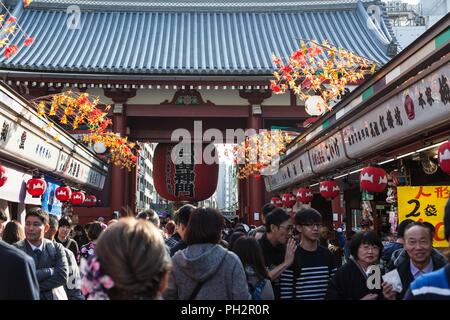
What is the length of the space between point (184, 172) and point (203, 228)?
18.0 meters

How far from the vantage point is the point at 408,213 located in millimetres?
5867

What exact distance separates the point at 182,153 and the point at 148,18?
20.6 ft

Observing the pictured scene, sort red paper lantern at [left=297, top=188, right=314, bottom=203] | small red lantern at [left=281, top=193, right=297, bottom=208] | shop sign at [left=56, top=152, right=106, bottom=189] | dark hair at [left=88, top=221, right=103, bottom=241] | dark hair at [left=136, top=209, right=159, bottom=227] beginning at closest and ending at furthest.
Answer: dark hair at [left=136, top=209, right=159, bottom=227], dark hair at [left=88, top=221, right=103, bottom=241], red paper lantern at [left=297, top=188, right=314, bottom=203], shop sign at [left=56, top=152, right=106, bottom=189], small red lantern at [left=281, top=193, right=297, bottom=208]

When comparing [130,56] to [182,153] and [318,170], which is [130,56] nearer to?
[182,153]

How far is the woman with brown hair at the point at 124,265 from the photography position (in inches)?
78.2

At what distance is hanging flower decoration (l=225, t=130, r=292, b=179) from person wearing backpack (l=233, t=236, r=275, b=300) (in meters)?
10.7

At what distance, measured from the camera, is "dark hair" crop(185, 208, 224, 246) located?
3.14m

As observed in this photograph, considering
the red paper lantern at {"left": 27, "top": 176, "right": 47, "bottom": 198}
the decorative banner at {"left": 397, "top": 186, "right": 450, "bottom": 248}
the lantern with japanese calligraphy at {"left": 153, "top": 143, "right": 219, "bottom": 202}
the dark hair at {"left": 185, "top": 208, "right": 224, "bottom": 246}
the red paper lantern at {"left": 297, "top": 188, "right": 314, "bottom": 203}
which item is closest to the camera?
the dark hair at {"left": 185, "top": 208, "right": 224, "bottom": 246}

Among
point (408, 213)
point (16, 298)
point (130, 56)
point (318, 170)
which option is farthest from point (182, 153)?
point (16, 298)

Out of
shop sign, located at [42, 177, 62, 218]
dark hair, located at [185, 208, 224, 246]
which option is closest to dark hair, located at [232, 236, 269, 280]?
dark hair, located at [185, 208, 224, 246]

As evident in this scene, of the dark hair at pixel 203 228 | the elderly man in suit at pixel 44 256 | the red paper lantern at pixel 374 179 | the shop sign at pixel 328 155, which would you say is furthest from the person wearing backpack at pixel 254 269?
the shop sign at pixel 328 155

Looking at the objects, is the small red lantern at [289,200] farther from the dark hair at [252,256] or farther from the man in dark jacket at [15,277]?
the man in dark jacket at [15,277]

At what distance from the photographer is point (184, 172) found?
2111cm

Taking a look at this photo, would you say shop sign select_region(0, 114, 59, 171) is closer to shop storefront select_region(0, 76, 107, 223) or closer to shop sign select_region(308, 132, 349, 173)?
shop storefront select_region(0, 76, 107, 223)
